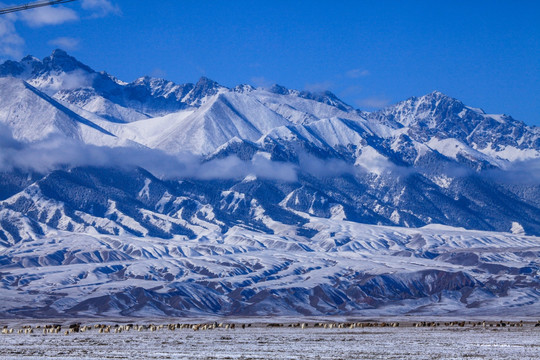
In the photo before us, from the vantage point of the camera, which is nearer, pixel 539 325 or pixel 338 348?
pixel 338 348

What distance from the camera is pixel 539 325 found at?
536 ft

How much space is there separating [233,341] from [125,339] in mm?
14017

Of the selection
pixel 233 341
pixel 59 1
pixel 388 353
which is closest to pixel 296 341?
pixel 233 341

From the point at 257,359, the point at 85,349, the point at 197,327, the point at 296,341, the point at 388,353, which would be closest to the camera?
the point at 257,359

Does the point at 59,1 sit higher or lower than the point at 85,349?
higher

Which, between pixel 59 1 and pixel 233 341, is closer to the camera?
pixel 59 1

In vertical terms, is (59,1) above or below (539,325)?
above

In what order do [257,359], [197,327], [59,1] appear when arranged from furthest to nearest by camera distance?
[197,327] < [59,1] < [257,359]

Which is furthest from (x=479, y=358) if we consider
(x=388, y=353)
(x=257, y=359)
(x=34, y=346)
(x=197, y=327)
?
(x=197, y=327)

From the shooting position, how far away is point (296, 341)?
362 feet

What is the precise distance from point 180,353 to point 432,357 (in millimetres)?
23316

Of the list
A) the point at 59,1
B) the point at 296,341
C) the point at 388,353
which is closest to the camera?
the point at 388,353

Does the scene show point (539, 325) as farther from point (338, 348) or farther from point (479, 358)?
point (479, 358)

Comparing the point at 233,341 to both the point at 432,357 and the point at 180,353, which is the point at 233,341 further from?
the point at 432,357
